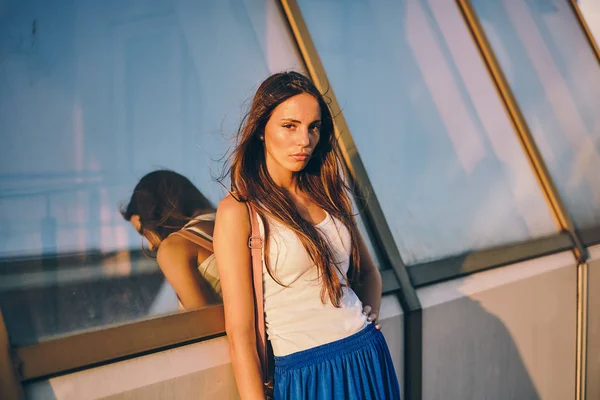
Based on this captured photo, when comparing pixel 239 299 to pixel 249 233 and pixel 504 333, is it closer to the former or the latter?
pixel 249 233

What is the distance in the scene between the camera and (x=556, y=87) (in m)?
4.38

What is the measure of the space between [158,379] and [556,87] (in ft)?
11.9

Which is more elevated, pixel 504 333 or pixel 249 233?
pixel 249 233

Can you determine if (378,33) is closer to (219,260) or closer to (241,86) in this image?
(241,86)

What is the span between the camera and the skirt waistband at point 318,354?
186cm

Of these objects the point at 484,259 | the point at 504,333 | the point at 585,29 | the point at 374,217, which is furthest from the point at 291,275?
the point at 585,29

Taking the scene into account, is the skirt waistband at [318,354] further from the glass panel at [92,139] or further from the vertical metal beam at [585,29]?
the vertical metal beam at [585,29]

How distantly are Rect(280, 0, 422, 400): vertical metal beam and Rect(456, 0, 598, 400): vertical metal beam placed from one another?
1487mm

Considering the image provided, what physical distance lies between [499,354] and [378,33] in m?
1.85

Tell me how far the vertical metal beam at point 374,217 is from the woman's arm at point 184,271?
0.94 metres

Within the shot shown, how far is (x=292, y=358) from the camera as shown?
A: 6.11 feet

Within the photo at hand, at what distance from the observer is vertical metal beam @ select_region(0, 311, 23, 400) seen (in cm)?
160

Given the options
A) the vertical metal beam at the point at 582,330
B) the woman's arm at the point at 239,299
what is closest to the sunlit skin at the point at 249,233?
the woman's arm at the point at 239,299

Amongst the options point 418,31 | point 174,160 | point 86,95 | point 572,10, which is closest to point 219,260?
point 174,160
